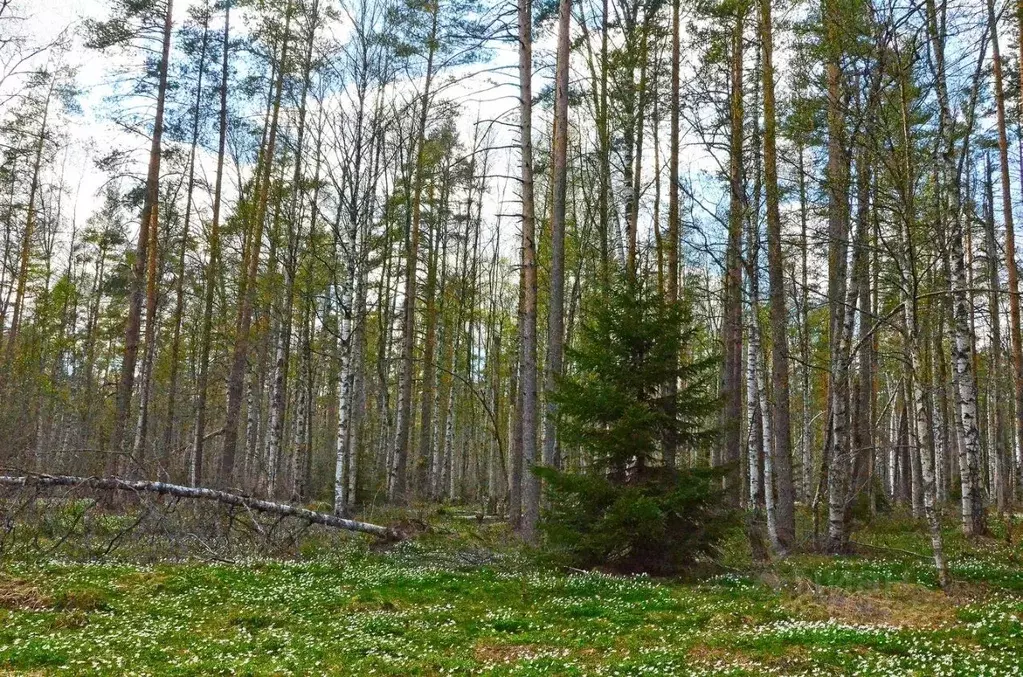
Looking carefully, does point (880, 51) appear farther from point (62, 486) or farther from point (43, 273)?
point (43, 273)

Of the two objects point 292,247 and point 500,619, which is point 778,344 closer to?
point 500,619

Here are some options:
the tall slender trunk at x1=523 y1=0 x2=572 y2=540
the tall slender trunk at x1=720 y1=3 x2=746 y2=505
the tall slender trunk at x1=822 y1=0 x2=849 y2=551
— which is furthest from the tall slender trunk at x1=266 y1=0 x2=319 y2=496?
the tall slender trunk at x1=822 y1=0 x2=849 y2=551

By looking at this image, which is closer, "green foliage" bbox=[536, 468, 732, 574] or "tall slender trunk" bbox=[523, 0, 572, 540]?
"green foliage" bbox=[536, 468, 732, 574]

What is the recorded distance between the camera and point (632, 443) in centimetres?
1126

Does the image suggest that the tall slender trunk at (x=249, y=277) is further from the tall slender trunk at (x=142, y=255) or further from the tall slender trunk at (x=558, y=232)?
the tall slender trunk at (x=558, y=232)

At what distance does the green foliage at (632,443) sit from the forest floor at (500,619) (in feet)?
2.10

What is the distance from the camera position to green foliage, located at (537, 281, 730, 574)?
1105 cm

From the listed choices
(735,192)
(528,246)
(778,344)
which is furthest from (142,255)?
(778,344)

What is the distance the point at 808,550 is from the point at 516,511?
7652 millimetres

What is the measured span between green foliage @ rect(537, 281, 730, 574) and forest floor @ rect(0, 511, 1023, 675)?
0.64 metres

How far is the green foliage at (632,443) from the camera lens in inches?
435

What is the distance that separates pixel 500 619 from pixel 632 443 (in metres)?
3.96

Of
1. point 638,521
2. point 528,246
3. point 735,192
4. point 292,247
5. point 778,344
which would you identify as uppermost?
point 292,247

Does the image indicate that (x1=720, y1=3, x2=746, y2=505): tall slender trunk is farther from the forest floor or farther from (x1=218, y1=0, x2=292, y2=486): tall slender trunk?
(x1=218, y1=0, x2=292, y2=486): tall slender trunk
